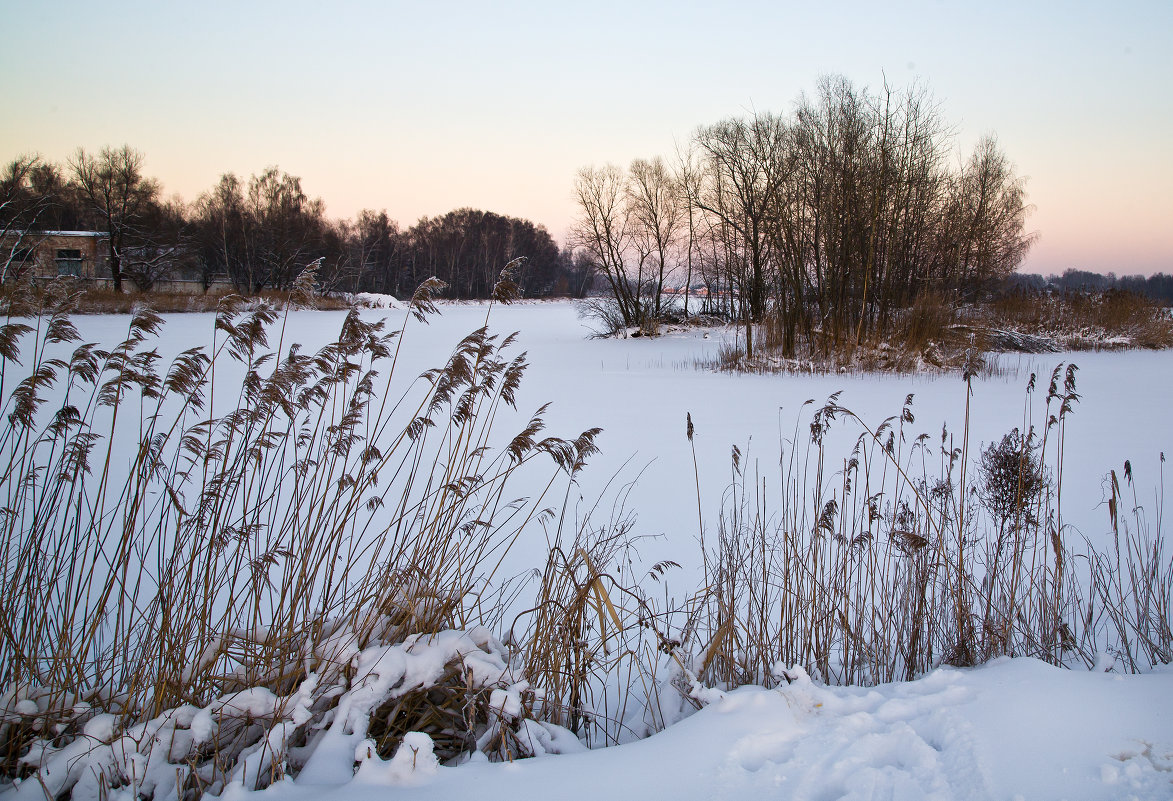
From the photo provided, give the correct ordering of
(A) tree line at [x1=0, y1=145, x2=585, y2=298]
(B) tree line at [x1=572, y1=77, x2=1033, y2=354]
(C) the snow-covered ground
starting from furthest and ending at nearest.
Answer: (A) tree line at [x1=0, y1=145, x2=585, y2=298], (B) tree line at [x1=572, y1=77, x2=1033, y2=354], (C) the snow-covered ground

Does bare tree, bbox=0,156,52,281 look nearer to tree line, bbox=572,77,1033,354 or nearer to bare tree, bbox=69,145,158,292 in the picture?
bare tree, bbox=69,145,158,292

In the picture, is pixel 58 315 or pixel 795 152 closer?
pixel 58 315

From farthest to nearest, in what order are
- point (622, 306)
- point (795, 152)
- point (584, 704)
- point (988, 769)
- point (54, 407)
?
point (622, 306), point (795, 152), point (54, 407), point (584, 704), point (988, 769)

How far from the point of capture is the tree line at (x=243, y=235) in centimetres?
3266

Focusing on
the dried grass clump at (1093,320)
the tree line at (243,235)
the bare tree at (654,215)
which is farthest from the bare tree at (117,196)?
the dried grass clump at (1093,320)

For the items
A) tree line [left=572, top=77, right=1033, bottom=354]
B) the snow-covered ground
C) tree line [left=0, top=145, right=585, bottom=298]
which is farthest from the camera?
tree line [left=0, top=145, right=585, bottom=298]

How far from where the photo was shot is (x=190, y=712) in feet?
5.99

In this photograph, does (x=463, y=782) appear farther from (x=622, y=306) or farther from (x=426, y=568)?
(x=622, y=306)

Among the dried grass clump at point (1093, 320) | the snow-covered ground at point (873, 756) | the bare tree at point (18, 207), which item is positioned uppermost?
the bare tree at point (18, 207)

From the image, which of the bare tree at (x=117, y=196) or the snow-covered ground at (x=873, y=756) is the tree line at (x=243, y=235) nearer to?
the bare tree at (x=117, y=196)

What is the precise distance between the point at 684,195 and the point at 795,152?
648 centimetres

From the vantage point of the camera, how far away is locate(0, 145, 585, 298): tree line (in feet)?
107

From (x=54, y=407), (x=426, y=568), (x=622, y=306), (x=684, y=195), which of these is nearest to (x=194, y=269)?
(x=622, y=306)

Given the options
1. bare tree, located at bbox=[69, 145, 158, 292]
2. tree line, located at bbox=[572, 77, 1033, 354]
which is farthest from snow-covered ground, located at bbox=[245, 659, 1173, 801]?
bare tree, located at bbox=[69, 145, 158, 292]
